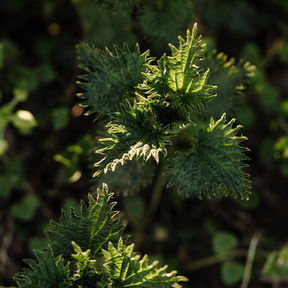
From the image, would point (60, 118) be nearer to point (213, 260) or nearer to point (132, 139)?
point (132, 139)

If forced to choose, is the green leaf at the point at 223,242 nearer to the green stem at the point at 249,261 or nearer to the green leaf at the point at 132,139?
the green stem at the point at 249,261

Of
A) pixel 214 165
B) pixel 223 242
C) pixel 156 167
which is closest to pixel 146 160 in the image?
pixel 214 165

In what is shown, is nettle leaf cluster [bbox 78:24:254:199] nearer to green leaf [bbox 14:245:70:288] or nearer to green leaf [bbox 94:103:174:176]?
green leaf [bbox 94:103:174:176]

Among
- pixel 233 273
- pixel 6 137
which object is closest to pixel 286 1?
pixel 233 273

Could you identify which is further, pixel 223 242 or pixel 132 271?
pixel 223 242

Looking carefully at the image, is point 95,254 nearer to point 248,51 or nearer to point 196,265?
point 196,265
